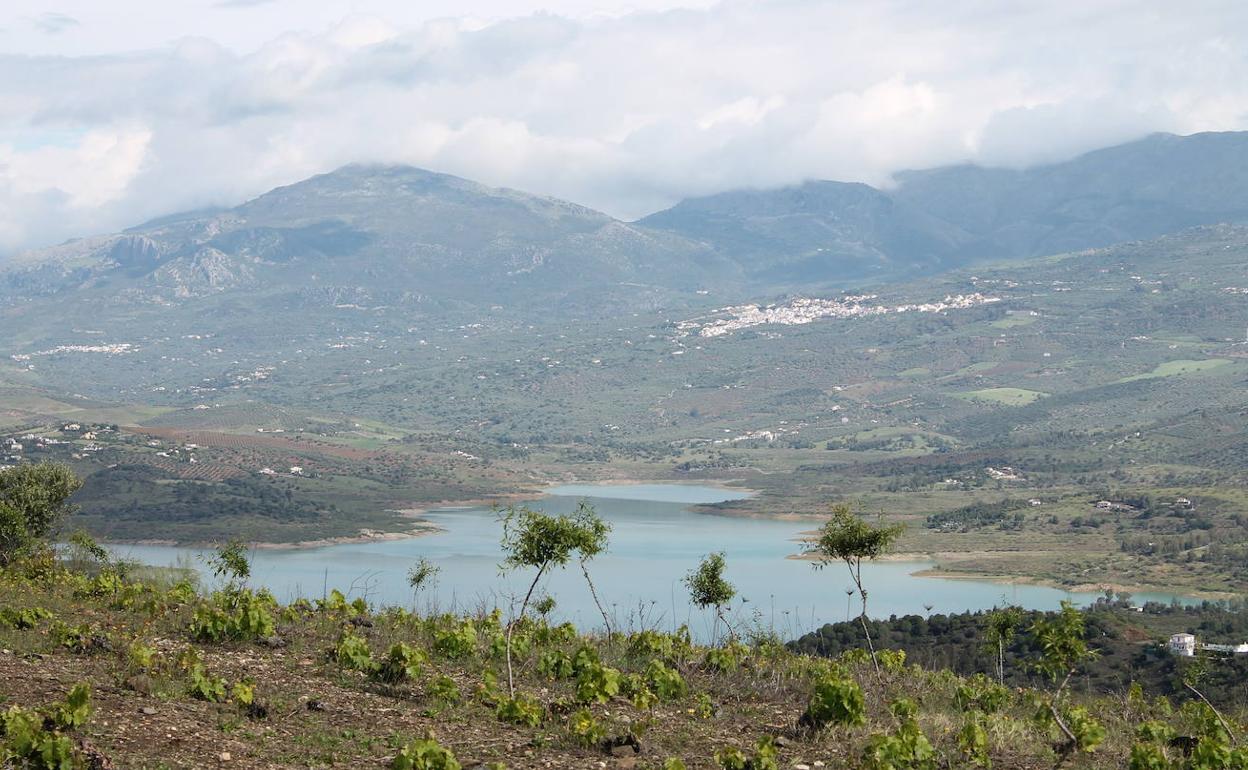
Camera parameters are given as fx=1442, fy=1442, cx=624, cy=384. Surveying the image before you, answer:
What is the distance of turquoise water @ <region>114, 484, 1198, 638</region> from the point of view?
220 ft

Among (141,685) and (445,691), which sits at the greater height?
(141,685)

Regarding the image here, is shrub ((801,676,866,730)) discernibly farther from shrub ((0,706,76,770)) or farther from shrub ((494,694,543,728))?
shrub ((0,706,76,770))

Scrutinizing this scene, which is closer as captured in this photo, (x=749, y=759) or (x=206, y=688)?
(x=749, y=759)

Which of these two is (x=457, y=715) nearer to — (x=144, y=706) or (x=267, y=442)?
(x=144, y=706)

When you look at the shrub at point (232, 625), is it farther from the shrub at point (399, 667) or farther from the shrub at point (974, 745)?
the shrub at point (974, 745)

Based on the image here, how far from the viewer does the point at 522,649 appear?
19891 mm

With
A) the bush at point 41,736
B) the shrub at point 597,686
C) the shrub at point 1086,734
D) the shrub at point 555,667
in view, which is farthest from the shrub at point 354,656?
the shrub at point 1086,734

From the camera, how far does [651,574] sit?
87812mm

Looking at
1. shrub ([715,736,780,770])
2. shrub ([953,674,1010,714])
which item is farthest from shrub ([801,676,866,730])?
shrub ([953,674,1010,714])

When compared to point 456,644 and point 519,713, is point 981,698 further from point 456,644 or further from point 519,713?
point 519,713

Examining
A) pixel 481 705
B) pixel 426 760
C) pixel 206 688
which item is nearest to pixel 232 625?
pixel 206 688

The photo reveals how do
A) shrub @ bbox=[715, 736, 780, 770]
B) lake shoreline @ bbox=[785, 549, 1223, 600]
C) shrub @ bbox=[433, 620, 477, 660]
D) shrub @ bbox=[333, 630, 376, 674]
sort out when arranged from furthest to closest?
lake shoreline @ bbox=[785, 549, 1223, 600] < shrub @ bbox=[433, 620, 477, 660] < shrub @ bbox=[333, 630, 376, 674] < shrub @ bbox=[715, 736, 780, 770]

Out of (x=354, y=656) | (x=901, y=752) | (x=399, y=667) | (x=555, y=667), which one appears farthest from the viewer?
(x=555, y=667)

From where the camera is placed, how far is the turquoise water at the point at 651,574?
2638 inches
